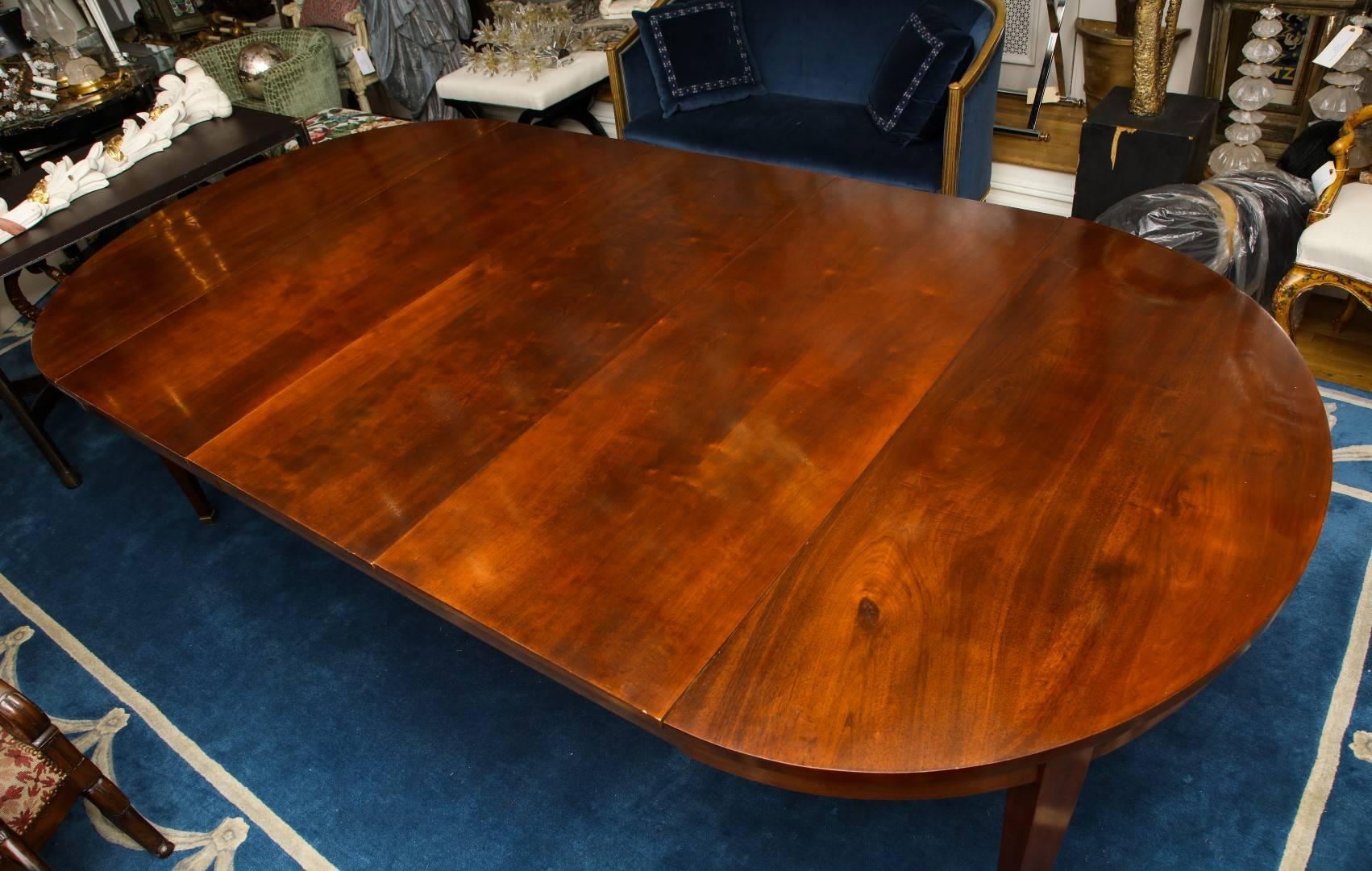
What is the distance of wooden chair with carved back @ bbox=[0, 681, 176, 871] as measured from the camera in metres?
1.38

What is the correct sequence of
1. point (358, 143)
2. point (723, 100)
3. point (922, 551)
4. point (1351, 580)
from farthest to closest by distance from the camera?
point (723, 100), point (358, 143), point (1351, 580), point (922, 551)

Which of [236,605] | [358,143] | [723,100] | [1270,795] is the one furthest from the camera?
[723,100]

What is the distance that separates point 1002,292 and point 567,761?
1157mm

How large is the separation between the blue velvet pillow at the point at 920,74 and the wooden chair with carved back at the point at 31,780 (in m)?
2.55

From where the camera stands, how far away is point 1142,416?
54.4 inches

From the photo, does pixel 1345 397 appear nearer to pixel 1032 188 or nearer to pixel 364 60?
pixel 1032 188

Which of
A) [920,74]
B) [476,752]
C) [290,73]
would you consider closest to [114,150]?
[290,73]

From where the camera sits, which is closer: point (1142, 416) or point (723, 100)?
point (1142, 416)

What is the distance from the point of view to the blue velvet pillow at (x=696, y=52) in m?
3.28

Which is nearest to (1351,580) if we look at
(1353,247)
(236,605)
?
(1353,247)

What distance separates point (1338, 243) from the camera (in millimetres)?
2088

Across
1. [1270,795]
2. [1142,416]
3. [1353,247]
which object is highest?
[1142,416]

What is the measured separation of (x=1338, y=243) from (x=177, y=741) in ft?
8.73

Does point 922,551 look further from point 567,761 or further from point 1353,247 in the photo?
point 1353,247
